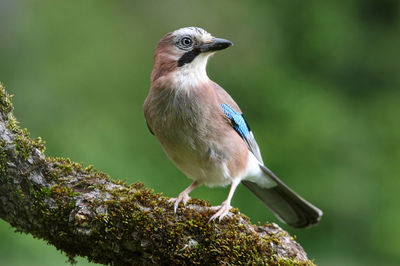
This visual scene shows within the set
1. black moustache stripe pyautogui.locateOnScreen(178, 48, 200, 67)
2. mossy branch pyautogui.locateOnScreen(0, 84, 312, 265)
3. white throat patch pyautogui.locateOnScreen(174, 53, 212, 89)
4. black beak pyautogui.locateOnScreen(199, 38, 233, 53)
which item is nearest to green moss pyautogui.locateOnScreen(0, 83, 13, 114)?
mossy branch pyautogui.locateOnScreen(0, 84, 312, 265)

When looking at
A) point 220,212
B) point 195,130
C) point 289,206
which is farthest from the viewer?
point 289,206

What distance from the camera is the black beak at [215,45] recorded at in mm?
4293

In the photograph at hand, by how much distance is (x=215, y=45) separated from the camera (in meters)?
4.31

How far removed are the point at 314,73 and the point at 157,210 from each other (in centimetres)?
550

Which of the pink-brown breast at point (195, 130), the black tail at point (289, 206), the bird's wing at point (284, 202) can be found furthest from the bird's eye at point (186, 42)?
the black tail at point (289, 206)

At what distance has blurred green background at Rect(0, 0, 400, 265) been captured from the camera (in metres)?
6.66

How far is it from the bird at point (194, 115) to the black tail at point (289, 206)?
1.88 ft

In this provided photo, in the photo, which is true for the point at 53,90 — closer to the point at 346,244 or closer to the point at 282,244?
the point at 346,244

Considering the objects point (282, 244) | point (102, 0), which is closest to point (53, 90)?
point (102, 0)

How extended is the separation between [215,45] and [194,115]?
2.13ft

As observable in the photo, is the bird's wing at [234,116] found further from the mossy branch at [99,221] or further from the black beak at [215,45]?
the mossy branch at [99,221]

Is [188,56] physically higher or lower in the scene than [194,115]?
higher

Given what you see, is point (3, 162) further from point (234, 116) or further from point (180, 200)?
point (234, 116)

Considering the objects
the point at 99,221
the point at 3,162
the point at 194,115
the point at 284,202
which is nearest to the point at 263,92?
the point at 284,202
